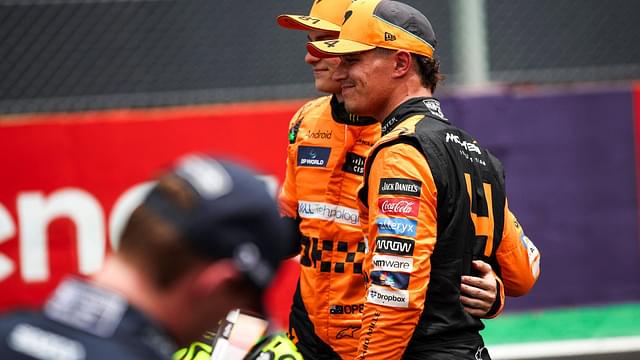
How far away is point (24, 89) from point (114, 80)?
1.04 meters

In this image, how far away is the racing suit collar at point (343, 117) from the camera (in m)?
4.02

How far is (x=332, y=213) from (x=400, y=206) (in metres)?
0.89

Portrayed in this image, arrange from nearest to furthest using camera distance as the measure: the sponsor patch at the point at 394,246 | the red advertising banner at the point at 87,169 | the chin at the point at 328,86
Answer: the sponsor patch at the point at 394,246, the chin at the point at 328,86, the red advertising banner at the point at 87,169

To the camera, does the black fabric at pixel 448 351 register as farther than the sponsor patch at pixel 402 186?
Yes

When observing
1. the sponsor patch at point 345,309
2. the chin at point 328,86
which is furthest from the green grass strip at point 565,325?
the chin at point 328,86

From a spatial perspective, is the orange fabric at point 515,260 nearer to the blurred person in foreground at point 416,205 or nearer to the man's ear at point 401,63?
the blurred person in foreground at point 416,205

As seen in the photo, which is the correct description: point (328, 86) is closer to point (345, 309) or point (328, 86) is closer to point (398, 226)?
point (345, 309)

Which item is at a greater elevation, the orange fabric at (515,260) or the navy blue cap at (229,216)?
the navy blue cap at (229,216)

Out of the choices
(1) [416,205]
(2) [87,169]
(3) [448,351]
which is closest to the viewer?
(1) [416,205]

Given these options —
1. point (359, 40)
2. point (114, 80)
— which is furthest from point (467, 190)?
point (114, 80)

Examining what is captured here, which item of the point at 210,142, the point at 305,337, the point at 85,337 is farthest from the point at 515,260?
the point at 210,142

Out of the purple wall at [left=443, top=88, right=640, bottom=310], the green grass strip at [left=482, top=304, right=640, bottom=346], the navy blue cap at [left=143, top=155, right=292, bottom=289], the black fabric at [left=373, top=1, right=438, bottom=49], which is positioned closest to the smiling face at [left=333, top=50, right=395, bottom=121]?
the black fabric at [left=373, top=1, right=438, bottom=49]

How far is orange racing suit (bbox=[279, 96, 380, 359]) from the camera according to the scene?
154 inches

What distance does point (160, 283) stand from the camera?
1.73 m
